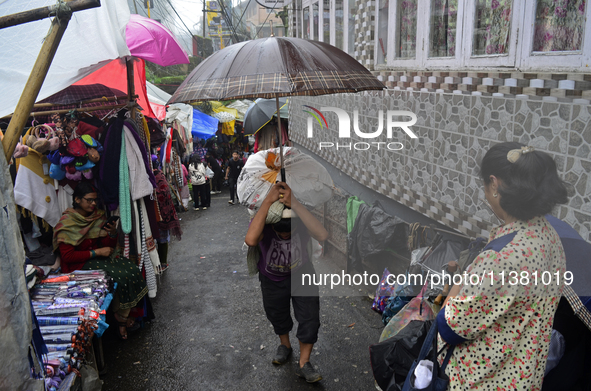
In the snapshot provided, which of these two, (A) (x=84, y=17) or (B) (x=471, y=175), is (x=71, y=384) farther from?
(B) (x=471, y=175)

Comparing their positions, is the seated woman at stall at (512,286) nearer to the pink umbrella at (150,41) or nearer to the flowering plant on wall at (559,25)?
the flowering plant on wall at (559,25)

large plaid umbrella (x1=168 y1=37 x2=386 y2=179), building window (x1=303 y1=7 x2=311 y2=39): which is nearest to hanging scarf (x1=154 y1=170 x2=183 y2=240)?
large plaid umbrella (x1=168 y1=37 x2=386 y2=179)

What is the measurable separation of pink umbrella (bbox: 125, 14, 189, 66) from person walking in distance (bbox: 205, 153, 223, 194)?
8.06 m

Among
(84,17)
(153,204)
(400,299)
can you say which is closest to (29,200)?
(153,204)

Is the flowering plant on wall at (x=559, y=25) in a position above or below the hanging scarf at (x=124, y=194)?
above

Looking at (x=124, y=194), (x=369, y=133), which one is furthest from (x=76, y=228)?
(x=369, y=133)

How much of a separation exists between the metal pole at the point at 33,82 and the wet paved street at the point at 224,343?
2.75 metres

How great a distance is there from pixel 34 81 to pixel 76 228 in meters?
2.62

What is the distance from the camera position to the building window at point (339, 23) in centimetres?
674

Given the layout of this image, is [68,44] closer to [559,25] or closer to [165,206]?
[165,206]

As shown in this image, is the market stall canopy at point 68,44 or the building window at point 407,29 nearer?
the market stall canopy at point 68,44

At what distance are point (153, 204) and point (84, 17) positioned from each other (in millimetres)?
2185

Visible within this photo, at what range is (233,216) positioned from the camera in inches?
403

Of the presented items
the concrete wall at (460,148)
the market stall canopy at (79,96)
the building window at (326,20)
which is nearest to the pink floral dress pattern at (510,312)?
the concrete wall at (460,148)
